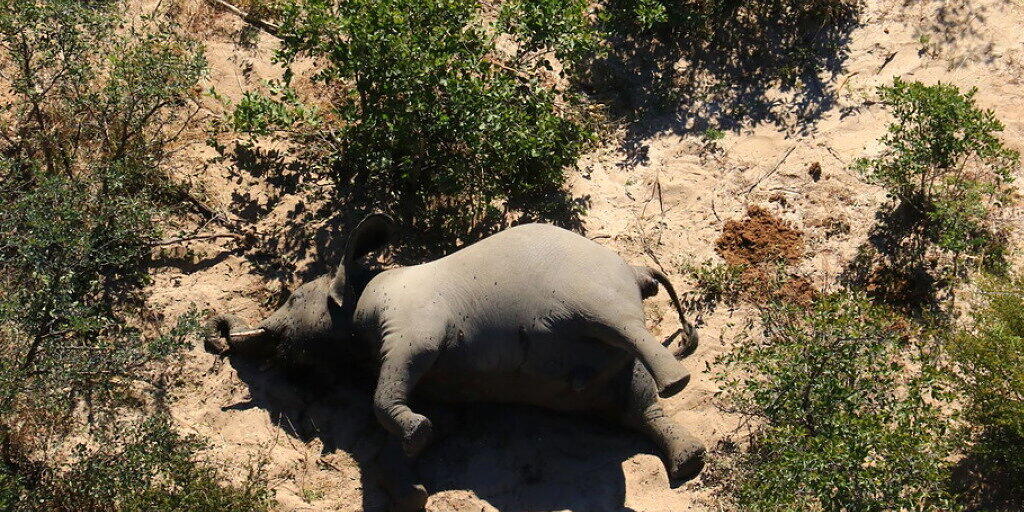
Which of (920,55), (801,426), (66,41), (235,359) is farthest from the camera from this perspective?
(920,55)

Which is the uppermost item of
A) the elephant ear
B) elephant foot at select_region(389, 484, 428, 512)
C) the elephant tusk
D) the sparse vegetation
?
the sparse vegetation

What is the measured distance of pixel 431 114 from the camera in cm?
824

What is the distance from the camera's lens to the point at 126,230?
8.04 metres

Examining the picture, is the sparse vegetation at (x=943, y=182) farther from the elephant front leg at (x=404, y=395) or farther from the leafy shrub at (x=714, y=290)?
the elephant front leg at (x=404, y=395)

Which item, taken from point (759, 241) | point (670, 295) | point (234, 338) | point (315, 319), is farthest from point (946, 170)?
point (234, 338)

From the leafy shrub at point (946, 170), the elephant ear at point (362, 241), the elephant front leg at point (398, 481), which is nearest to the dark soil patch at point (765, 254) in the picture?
the leafy shrub at point (946, 170)

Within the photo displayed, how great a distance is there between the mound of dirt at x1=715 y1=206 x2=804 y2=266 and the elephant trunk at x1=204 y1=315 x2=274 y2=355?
402 cm

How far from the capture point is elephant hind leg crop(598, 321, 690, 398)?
6629 mm

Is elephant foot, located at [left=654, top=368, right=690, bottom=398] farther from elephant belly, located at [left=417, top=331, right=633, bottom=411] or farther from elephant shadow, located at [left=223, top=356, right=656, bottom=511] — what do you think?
elephant shadow, located at [left=223, top=356, right=656, bottom=511]

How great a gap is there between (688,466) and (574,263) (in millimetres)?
1726

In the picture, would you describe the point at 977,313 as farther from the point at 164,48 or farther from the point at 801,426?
the point at 164,48

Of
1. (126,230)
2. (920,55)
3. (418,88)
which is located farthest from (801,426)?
(126,230)

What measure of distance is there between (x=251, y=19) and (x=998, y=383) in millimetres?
7641

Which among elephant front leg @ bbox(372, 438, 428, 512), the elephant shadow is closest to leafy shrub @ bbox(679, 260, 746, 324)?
the elephant shadow
